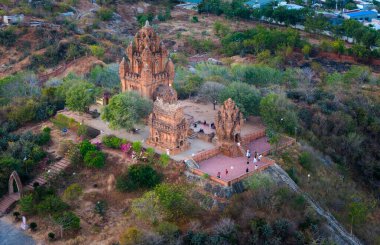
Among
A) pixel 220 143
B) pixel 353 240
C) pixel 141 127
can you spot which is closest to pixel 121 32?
pixel 141 127

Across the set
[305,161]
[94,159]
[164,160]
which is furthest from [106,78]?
[305,161]

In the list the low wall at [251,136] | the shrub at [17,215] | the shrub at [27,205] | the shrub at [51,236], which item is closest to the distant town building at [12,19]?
the shrub at [27,205]

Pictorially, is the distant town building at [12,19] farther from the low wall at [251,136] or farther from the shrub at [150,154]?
the low wall at [251,136]

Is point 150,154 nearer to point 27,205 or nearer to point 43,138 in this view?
point 27,205

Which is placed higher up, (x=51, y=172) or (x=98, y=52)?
(x=98, y=52)

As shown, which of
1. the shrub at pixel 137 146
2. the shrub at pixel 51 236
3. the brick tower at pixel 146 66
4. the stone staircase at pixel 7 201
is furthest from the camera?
the brick tower at pixel 146 66

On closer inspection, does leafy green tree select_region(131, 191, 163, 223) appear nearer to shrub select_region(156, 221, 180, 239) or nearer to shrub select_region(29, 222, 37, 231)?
shrub select_region(156, 221, 180, 239)
